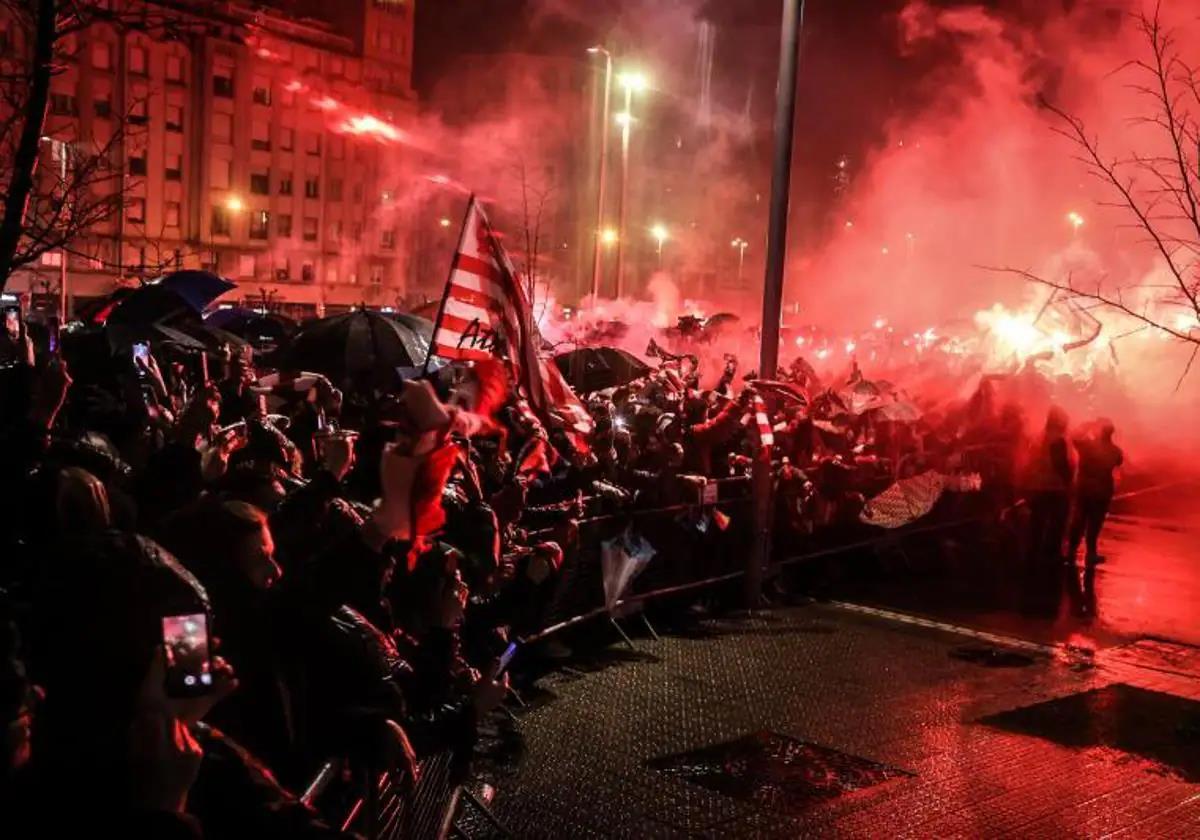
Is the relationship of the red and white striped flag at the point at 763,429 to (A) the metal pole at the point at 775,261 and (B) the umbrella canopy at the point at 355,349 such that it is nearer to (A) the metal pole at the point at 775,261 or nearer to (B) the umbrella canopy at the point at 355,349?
(A) the metal pole at the point at 775,261

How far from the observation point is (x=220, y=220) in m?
66.6

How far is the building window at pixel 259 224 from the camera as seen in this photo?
68375mm

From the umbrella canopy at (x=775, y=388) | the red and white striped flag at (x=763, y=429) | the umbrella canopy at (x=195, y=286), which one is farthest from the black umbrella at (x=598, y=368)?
the red and white striped flag at (x=763, y=429)

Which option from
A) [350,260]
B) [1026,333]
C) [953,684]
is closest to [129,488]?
[953,684]

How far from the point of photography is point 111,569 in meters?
2.40

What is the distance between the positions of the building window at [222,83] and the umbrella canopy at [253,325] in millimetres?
50763

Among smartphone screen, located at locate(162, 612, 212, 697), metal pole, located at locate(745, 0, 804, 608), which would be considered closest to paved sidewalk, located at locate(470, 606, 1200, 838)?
metal pole, located at locate(745, 0, 804, 608)

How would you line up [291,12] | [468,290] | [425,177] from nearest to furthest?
[468,290] → [291,12] → [425,177]

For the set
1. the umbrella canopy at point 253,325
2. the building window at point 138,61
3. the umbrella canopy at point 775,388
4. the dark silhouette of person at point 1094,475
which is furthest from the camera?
the building window at point 138,61

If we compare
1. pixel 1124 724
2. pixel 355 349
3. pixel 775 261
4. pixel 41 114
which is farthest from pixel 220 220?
pixel 1124 724

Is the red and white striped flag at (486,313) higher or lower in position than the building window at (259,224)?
lower

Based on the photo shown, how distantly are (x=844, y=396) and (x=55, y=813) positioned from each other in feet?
51.7

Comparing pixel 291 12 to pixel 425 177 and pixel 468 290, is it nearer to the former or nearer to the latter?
pixel 425 177

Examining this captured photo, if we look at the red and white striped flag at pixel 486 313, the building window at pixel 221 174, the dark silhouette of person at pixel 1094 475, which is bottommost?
the dark silhouette of person at pixel 1094 475
